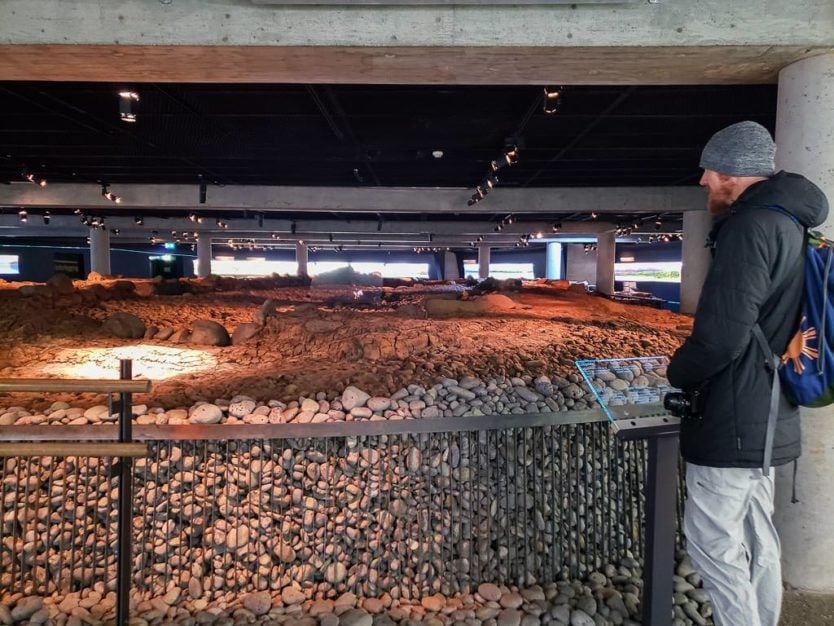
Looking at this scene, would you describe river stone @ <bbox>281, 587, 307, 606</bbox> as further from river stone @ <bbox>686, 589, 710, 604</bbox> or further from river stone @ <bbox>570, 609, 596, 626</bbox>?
river stone @ <bbox>686, 589, 710, 604</bbox>

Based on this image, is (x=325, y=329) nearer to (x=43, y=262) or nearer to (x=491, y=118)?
(x=491, y=118)

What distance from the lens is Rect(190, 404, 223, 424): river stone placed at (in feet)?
13.9

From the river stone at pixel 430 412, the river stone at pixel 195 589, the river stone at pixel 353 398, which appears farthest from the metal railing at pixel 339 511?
the river stone at pixel 353 398

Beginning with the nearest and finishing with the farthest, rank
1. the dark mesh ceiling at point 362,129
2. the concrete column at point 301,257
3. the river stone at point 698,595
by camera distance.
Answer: the river stone at point 698,595 → the dark mesh ceiling at point 362,129 → the concrete column at point 301,257

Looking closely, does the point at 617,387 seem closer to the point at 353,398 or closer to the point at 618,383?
the point at 618,383

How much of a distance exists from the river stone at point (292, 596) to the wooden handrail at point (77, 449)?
5.47 ft

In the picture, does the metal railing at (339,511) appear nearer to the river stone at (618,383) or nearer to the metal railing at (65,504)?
the metal railing at (65,504)

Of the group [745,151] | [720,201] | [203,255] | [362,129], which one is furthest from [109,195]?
[745,151]

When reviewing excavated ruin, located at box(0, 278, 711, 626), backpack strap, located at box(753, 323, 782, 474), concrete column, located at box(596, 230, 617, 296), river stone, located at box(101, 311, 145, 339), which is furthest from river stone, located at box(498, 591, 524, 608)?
concrete column, located at box(596, 230, 617, 296)

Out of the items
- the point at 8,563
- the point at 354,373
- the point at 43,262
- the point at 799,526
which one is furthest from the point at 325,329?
the point at 43,262

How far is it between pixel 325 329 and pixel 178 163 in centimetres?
694

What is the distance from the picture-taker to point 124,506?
2.89 metres

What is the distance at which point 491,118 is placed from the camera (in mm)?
7910

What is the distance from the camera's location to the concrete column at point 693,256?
1448 centimetres
